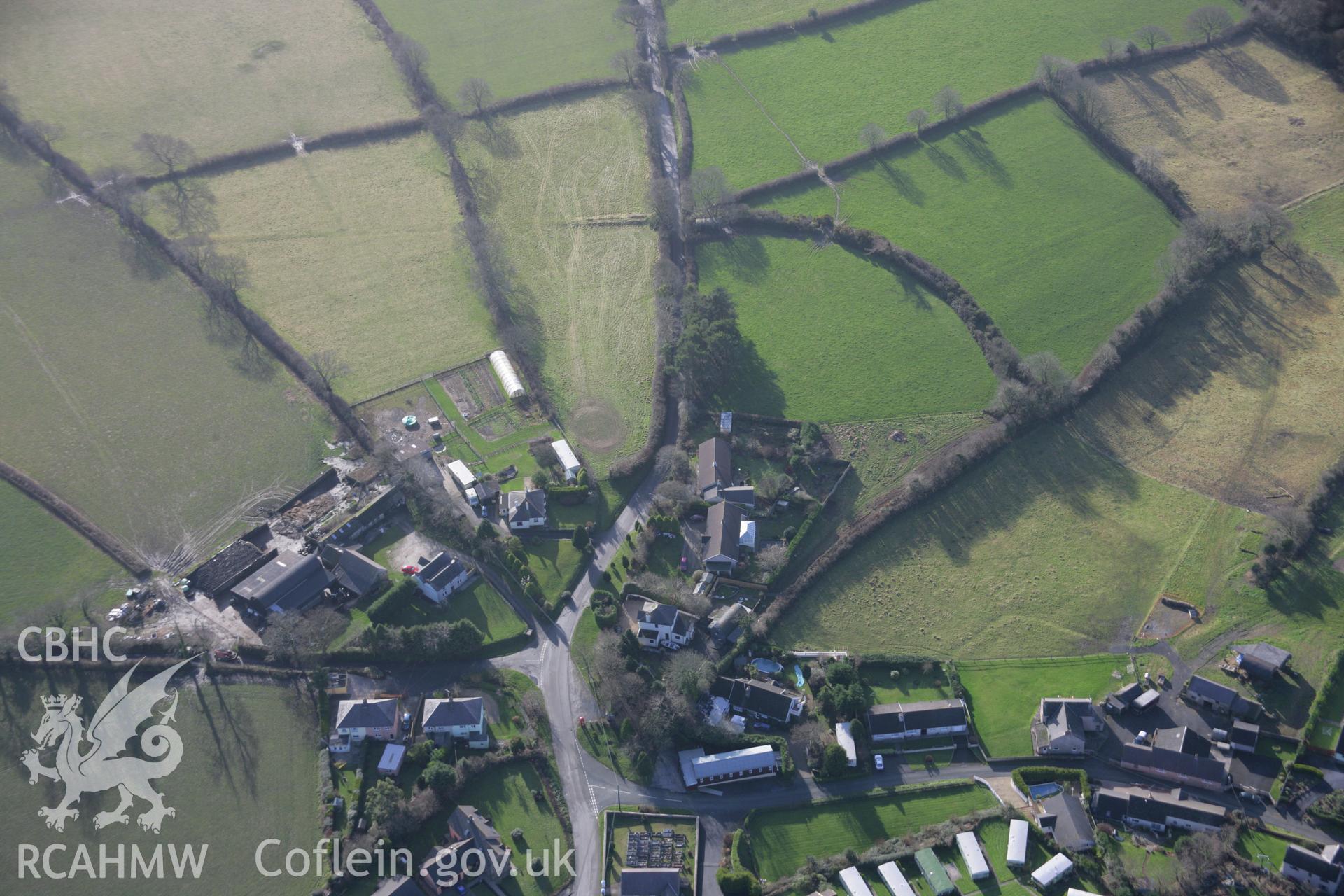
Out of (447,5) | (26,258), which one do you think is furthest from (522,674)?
(447,5)

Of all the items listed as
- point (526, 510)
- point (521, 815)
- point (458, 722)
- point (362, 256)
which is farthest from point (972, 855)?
point (362, 256)

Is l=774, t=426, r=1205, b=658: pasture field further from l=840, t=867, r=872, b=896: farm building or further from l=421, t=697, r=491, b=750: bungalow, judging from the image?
l=421, t=697, r=491, b=750: bungalow

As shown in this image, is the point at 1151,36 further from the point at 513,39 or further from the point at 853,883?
the point at 853,883

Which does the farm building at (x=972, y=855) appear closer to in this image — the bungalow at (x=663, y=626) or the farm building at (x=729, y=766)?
the farm building at (x=729, y=766)

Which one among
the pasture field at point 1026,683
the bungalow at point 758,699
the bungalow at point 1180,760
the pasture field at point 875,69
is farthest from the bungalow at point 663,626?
the pasture field at point 875,69

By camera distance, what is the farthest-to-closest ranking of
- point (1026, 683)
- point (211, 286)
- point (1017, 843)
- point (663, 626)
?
point (211, 286) → point (663, 626) → point (1026, 683) → point (1017, 843)
